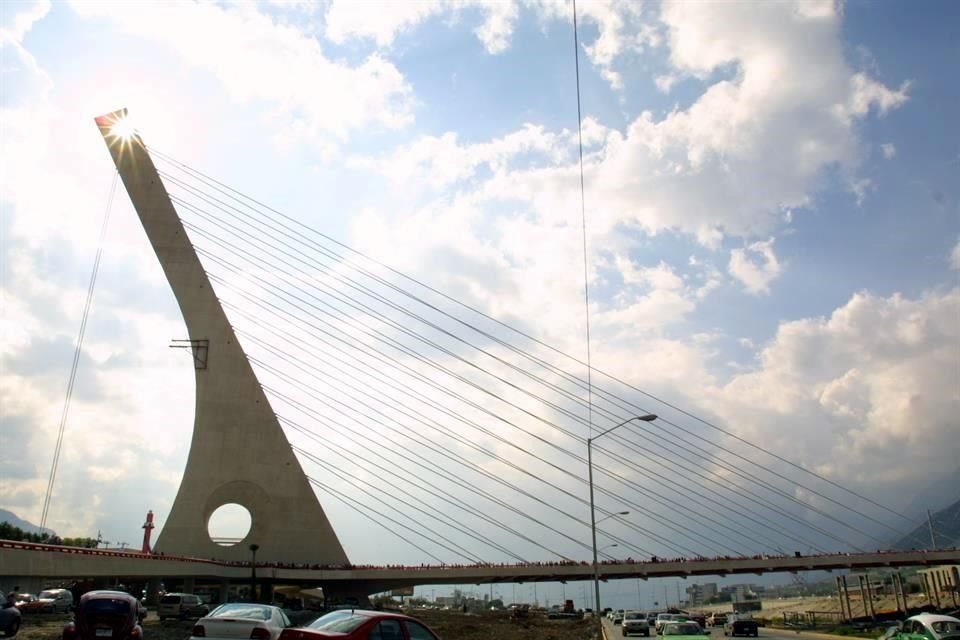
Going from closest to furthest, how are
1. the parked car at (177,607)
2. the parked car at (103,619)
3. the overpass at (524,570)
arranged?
the parked car at (103,619)
the parked car at (177,607)
the overpass at (524,570)

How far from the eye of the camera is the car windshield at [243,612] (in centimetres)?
1489

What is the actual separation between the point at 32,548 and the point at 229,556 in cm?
3850

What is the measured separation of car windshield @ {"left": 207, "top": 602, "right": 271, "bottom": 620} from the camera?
14891 mm

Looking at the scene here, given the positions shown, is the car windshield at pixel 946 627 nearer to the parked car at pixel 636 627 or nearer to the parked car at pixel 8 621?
the parked car at pixel 8 621

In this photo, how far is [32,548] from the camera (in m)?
33.8

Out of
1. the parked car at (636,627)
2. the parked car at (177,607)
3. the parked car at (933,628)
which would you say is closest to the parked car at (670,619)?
the parked car at (636,627)

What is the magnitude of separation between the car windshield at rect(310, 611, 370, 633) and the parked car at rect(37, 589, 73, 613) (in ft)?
103

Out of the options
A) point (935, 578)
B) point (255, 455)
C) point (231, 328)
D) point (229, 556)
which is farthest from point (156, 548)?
point (935, 578)

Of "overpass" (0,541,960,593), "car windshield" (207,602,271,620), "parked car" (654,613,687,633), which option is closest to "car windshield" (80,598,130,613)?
"car windshield" (207,602,271,620)

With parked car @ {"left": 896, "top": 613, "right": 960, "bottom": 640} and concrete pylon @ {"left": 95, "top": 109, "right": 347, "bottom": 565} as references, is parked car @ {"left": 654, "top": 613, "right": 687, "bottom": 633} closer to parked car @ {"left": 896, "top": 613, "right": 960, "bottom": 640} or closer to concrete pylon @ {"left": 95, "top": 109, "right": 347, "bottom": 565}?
parked car @ {"left": 896, "top": 613, "right": 960, "bottom": 640}

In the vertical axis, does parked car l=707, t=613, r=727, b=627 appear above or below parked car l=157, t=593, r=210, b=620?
below

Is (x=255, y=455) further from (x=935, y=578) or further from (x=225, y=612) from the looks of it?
(x=935, y=578)

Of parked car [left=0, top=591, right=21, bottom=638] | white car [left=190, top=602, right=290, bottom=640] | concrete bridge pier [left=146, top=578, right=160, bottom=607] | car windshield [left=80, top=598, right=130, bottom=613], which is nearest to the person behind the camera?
white car [left=190, top=602, right=290, bottom=640]

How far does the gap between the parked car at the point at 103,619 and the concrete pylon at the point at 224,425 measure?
55645 mm
